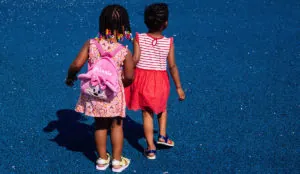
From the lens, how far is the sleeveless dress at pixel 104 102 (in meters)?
3.76

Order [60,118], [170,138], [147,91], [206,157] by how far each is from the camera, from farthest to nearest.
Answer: [60,118], [170,138], [206,157], [147,91]

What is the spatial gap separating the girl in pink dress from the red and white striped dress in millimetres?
369

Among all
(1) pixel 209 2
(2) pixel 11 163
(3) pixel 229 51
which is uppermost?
(1) pixel 209 2

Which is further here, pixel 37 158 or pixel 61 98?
pixel 61 98

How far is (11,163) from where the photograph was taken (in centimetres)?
429

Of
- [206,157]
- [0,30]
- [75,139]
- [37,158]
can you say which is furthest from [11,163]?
[0,30]

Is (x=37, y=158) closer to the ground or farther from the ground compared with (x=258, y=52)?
closer to the ground

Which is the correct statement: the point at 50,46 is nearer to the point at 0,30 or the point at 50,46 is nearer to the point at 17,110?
the point at 0,30

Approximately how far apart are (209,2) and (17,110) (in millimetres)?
7456

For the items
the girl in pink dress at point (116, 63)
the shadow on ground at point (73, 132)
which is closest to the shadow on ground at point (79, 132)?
the shadow on ground at point (73, 132)

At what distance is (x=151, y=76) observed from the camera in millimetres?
4281

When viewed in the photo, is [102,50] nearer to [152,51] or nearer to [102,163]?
[152,51]

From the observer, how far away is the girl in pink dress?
12.1 ft

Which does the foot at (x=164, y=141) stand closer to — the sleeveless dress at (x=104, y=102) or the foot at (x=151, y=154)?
the foot at (x=151, y=154)
